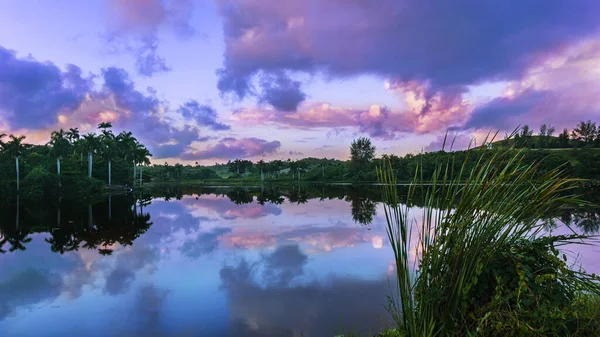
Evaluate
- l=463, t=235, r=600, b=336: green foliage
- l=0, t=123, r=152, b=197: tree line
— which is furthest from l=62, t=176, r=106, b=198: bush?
l=463, t=235, r=600, b=336: green foliage

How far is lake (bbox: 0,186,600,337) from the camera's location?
25.8 ft

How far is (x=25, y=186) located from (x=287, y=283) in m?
57.0

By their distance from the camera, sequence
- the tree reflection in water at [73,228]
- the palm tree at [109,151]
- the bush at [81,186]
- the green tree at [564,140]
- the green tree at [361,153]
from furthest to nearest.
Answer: the green tree at [361,153] → the green tree at [564,140] → the palm tree at [109,151] → the bush at [81,186] → the tree reflection in water at [73,228]

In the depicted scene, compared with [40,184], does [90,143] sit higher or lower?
higher

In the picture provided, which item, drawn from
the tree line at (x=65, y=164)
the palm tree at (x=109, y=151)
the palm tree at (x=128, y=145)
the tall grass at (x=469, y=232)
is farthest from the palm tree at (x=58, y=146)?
the tall grass at (x=469, y=232)

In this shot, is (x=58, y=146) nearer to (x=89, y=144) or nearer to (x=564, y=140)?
(x=89, y=144)

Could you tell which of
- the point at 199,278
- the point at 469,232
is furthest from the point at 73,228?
the point at 469,232

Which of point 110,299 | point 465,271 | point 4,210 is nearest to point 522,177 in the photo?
point 465,271

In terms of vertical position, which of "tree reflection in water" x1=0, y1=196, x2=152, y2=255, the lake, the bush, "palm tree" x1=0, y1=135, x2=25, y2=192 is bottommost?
the lake

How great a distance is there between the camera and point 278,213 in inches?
1140

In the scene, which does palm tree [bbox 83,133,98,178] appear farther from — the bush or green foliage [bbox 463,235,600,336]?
green foliage [bbox 463,235,600,336]

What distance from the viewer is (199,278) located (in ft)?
37.3

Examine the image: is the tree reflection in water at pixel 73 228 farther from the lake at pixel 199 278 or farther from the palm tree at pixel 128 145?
the palm tree at pixel 128 145

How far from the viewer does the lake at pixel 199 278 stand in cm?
785
